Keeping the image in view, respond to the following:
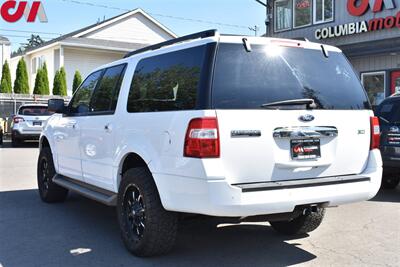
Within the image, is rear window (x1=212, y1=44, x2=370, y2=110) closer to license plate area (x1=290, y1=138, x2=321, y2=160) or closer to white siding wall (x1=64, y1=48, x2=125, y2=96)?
license plate area (x1=290, y1=138, x2=321, y2=160)

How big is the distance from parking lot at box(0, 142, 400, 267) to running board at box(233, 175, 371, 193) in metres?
0.79

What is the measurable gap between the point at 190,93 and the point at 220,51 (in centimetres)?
44

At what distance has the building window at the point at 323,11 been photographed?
1747cm

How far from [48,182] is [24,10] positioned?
21.7 m

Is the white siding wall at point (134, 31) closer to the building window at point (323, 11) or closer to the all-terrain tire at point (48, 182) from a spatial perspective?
the building window at point (323, 11)

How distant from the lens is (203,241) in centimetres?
538

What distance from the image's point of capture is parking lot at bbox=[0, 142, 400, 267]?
474 centimetres

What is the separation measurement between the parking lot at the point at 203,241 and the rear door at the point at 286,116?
2.98ft

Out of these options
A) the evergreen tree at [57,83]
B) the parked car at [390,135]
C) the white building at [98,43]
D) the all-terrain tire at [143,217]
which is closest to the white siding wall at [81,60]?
the white building at [98,43]

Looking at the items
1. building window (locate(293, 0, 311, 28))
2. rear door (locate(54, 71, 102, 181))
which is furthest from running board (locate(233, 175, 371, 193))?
building window (locate(293, 0, 311, 28))

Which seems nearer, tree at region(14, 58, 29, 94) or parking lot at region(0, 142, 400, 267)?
parking lot at region(0, 142, 400, 267)

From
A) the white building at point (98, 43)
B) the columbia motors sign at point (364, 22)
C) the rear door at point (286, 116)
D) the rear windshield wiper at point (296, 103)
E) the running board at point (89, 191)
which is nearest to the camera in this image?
the rear door at point (286, 116)

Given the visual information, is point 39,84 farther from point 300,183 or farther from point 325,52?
point 300,183

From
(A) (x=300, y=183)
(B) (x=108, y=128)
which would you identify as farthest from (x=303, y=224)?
(B) (x=108, y=128)
